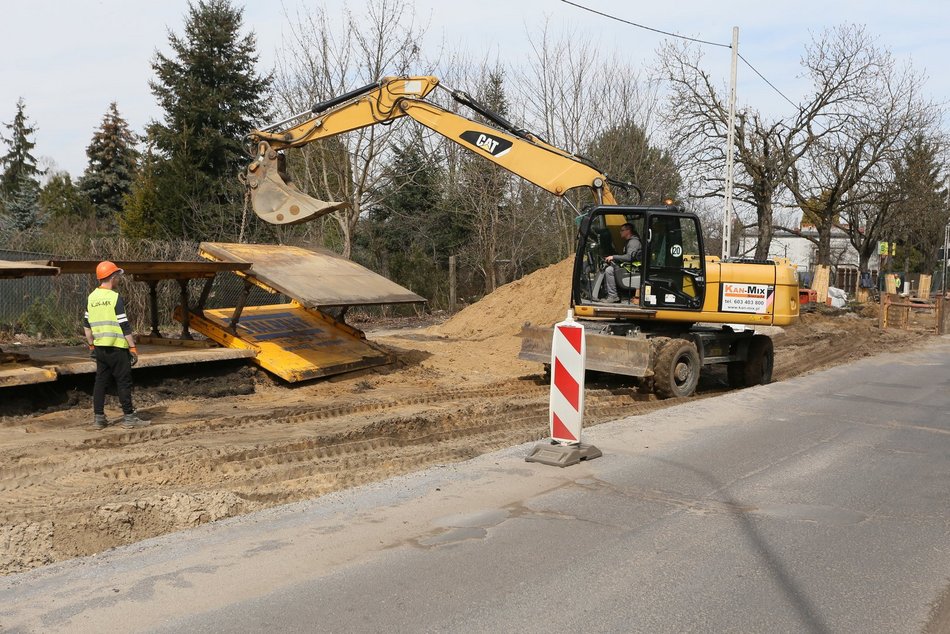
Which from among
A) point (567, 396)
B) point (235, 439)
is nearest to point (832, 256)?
point (567, 396)

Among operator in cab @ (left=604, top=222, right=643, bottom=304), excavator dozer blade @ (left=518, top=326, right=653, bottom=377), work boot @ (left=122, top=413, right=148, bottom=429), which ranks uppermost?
operator in cab @ (left=604, top=222, right=643, bottom=304)

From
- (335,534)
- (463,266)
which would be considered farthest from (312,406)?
(463,266)

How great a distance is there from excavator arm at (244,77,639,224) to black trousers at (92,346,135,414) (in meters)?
4.23

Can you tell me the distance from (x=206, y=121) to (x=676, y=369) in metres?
23.1

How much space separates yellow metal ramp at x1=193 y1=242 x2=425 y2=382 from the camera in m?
11.8

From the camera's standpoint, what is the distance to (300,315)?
45.9 ft

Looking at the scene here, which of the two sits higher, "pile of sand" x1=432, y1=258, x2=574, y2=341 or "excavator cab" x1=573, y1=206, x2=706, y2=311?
"excavator cab" x1=573, y1=206, x2=706, y2=311

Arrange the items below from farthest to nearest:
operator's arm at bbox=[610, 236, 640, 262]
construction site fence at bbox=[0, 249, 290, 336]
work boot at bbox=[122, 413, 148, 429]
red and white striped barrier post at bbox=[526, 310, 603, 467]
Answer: construction site fence at bbox=[0, 249, 290, 336]
operator's arm at bbox=[610, 236, 640, 262]
work boot at bbox=[122, 413, 148, 429]
red and white striped barrier post at bbox=[526, 310, 603, 467]

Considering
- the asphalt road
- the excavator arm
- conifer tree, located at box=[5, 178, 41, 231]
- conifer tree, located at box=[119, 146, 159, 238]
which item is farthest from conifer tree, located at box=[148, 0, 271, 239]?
the asphalt road

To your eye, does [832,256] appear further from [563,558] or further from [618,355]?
[563,558]

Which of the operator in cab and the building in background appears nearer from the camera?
the operator in cab

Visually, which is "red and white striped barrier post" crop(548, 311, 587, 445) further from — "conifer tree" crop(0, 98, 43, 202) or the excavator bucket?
"conifer tree" crop(0, 98, 43, 202)

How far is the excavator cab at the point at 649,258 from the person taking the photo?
12148 millimetres

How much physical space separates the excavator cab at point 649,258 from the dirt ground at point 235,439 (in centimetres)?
145
